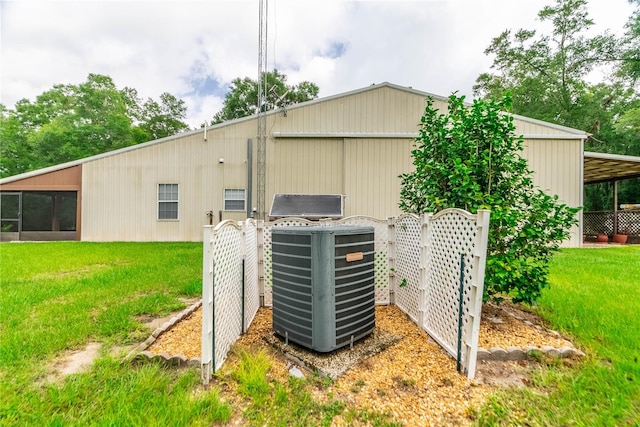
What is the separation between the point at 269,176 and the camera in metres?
8.86

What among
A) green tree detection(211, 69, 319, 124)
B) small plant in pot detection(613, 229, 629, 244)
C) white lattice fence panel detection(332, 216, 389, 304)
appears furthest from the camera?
green tree detection(211, 69, 319, 124)

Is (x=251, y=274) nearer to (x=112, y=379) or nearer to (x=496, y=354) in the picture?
(x=112, y=379)

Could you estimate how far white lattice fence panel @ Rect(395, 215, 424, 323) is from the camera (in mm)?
2936

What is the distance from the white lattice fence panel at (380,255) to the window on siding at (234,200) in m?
6.18

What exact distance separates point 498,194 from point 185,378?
333 centimetres

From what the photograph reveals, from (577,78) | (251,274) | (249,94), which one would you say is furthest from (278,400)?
(577,78)

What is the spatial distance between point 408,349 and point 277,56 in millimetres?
9930

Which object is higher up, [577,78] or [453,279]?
[577,78]

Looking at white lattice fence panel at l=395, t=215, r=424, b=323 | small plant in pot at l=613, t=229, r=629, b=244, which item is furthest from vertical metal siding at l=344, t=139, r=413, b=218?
small plant in pot at l=613, t=229, r=629, b=244

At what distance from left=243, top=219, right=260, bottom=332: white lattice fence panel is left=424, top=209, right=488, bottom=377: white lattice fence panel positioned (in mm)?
1901

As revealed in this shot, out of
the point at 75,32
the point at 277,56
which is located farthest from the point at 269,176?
the point at 75,32

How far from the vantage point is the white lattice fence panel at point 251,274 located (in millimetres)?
2863

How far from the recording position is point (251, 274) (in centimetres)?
319

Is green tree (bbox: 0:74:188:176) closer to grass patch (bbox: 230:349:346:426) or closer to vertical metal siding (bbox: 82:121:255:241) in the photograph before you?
vertical metal siding (bbox: 82:121:255:241)
